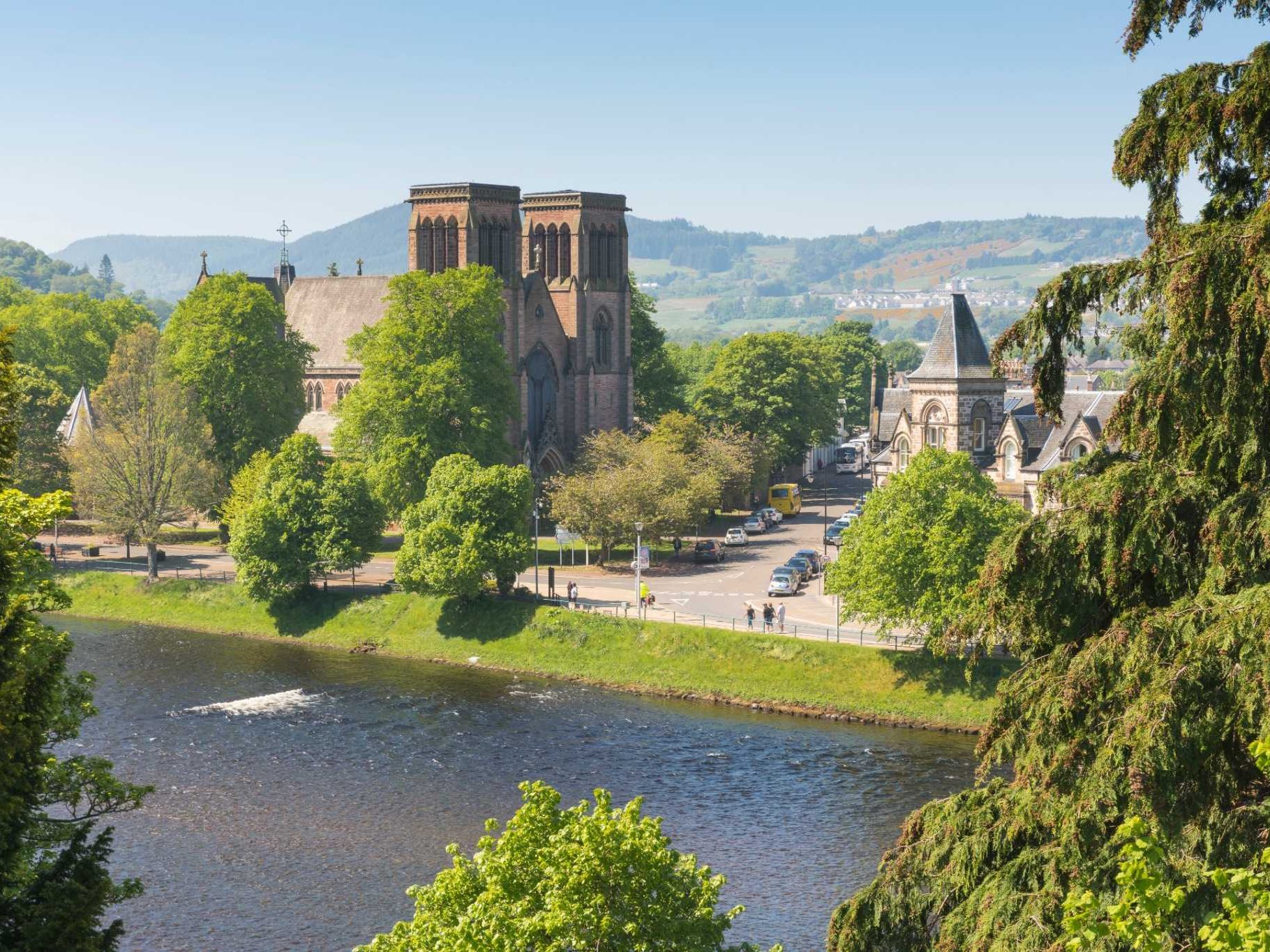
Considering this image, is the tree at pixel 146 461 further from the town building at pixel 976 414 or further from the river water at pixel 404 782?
the town building at pixel 976 414

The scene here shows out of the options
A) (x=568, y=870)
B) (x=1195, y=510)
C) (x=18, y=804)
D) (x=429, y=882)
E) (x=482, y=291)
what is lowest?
(x=429, y=882)

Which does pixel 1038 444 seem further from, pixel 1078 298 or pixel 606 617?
pixel 1078 298

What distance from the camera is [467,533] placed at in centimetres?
6862

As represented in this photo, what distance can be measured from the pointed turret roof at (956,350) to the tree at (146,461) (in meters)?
Result: 36.1

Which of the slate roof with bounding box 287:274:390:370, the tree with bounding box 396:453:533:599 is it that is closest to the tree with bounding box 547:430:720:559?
the tree with bounding box 396:453:533:599

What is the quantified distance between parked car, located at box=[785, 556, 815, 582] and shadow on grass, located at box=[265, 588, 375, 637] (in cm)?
1918

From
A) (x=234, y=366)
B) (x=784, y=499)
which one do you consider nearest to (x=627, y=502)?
(x=234, y=366)

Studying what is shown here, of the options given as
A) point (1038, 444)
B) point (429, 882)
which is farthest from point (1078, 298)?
point (1038, 444)

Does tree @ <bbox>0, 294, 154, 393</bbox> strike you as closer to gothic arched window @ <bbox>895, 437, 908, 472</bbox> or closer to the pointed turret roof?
gothic arched window @ <bbox>895, 437, 908, 472</bbox>

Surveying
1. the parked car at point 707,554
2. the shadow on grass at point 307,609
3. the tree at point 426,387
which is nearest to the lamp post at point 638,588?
the parked car at point 707,554

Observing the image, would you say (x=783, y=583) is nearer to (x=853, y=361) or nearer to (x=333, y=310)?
(x=333, y=310)

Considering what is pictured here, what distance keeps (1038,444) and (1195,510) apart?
208 feet

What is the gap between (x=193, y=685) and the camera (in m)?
62.9

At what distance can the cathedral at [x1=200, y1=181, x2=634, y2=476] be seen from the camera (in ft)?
312
